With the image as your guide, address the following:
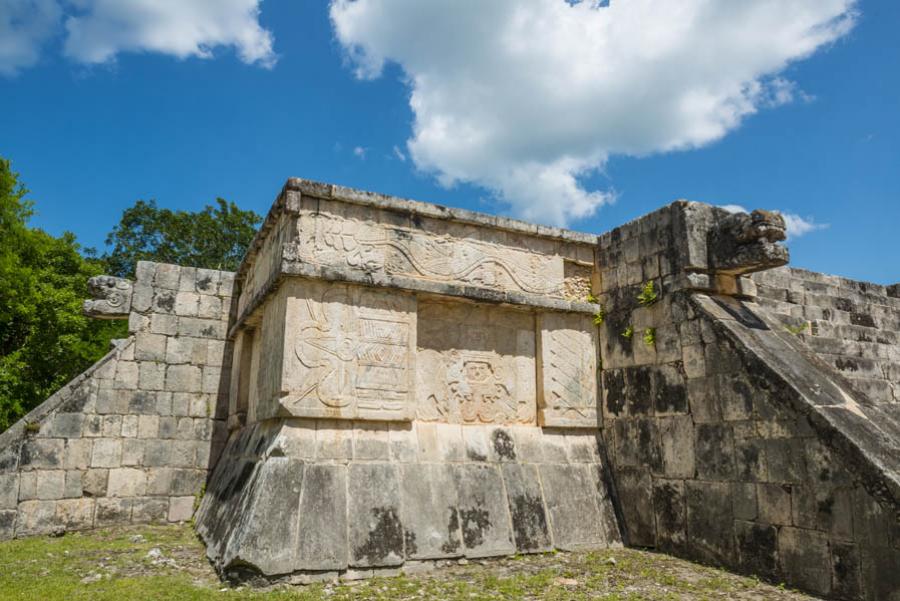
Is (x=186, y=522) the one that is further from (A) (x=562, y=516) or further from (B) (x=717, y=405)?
(B) (x=717, y=405)

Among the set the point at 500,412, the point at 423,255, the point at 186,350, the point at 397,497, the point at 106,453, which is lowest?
the point at 397,497

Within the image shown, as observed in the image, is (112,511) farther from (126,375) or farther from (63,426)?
(126,375)

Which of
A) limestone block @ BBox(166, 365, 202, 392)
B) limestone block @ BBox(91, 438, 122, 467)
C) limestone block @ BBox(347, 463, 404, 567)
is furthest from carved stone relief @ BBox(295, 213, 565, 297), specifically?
limestone block @ BBox(91, 438, 122, 467)

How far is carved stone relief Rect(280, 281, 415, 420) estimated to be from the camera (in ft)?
17.0

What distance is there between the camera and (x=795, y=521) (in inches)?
176

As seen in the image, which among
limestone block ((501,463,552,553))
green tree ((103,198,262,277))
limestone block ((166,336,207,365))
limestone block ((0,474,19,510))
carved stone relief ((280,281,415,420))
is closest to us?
carved stone relief ((280,281,415,420))

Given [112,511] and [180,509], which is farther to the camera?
[180,509]

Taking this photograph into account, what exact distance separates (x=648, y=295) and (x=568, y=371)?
116 centimetres

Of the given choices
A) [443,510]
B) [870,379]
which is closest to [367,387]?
[443,510]

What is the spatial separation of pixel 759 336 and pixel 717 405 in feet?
2.40

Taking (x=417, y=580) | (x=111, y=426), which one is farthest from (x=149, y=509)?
(x=417, y=580)

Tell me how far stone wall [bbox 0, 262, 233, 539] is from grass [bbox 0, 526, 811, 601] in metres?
1.17

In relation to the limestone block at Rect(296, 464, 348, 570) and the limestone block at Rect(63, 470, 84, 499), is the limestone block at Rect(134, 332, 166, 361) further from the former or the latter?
the limestone block at Rect(296, 464, 348, 570)

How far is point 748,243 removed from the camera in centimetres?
554
